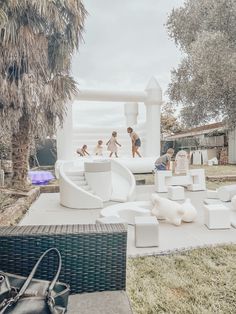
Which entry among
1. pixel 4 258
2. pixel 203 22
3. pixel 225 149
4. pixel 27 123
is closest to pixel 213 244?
pixel 4 258

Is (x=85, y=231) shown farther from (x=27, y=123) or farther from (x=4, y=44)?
(x=27, y=123)

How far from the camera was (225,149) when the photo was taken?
18047mm

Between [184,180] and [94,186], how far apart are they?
10.4 feet

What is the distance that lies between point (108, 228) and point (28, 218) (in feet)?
13.2

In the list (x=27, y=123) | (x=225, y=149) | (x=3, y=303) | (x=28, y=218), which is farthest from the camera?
(x=225, y=149)

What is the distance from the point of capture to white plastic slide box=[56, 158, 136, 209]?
250 inches

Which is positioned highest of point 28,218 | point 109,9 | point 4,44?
point 109,9

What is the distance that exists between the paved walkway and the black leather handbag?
2.00 meters

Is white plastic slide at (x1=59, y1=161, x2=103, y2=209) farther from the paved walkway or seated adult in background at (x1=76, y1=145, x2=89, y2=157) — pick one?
seated adult in background at (x1=76, y1=145, x2=89, y2=157)

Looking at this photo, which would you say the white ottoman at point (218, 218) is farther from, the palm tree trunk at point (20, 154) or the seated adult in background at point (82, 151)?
the seated adult in background at point (82, 151)

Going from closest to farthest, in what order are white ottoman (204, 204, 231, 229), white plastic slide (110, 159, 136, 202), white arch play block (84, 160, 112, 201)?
white ottoman (204, 204, 231, 229) < white arch play block (84, 160, 112, 201) < white plastic slide (110, 159, 136, 202)

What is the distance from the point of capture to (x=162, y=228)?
445 centimetres

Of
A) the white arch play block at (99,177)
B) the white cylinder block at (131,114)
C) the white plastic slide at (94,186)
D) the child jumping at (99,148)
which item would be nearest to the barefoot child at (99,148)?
the child jumping at (99,148)

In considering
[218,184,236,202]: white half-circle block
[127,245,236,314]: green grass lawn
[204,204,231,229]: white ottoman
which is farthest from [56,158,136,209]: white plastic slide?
[127,245,236,314]: green grass lawn
